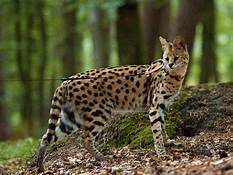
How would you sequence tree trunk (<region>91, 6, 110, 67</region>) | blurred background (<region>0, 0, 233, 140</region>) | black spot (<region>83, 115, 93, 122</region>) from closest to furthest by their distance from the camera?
black spot (<region>83, 115, 93, 122</region>) → blurred background (<region>0, 0, 233, 140</region>) → tree trunk (<region>91, 6, 110, 67</region>)

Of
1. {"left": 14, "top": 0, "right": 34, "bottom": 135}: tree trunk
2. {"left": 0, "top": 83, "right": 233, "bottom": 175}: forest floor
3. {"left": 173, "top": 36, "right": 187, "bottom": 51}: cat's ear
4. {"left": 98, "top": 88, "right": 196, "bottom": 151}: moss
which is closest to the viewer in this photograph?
{"left": 0, "top": 83, "right": 233, "bottom": 175}: forest floor

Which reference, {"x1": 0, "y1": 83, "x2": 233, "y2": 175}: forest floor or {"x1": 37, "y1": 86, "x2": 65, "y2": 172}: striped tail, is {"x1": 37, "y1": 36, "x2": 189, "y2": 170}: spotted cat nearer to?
{"x1": 37, "y1": 86, "x2": 65, "y2": 172}: striped tail

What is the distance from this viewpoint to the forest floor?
24.4 ft

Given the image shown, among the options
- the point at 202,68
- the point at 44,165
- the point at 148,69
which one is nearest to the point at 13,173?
the point at 44,165

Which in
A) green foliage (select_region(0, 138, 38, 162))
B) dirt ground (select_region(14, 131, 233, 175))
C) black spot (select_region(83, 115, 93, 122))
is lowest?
green foliage (select_region(0, 138, 38, 162))

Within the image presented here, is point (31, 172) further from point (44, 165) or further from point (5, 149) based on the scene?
point (5, 149)

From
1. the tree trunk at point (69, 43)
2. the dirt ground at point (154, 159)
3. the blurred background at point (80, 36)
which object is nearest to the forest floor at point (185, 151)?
the dirt ground at point (154, 159)

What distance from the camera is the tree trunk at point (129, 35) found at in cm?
1421

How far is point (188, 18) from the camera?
14219 millimetres

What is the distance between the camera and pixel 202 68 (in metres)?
18.8

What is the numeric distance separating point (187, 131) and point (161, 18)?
1023 centimetres

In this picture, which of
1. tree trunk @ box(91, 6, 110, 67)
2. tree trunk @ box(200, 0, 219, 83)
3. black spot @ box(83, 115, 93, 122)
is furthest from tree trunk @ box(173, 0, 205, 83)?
black spot @ box(83, 115, 93, 122)

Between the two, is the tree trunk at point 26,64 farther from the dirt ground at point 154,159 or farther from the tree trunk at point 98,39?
the dirt ground at point 154,159

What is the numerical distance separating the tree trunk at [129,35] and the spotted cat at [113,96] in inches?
202
